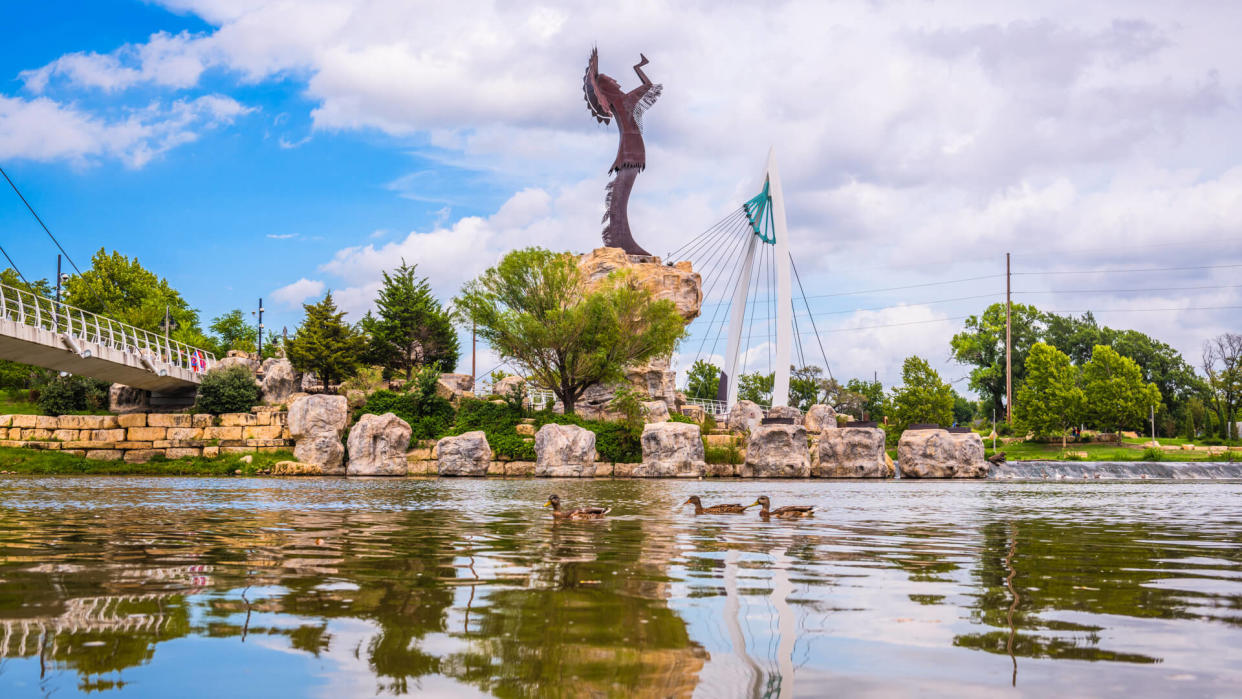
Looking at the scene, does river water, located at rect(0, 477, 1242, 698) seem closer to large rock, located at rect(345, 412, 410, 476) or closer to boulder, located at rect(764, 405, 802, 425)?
large rock, located at rect(345, 412, 410, 476)

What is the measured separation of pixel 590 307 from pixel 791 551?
120 feet

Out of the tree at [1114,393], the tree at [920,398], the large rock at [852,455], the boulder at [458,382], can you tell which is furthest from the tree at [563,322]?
the tree at [1114,393]

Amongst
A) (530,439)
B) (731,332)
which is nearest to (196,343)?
(530,439)

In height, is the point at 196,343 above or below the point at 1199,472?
above

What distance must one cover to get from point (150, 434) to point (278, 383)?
6.36 meters

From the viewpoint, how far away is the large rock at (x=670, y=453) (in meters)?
38.8

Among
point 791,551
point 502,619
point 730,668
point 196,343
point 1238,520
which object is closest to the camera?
point 730,668

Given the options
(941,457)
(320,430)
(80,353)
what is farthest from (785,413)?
(80,353)

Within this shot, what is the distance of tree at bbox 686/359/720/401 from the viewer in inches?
3413

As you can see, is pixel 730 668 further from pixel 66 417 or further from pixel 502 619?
pixel 66 417

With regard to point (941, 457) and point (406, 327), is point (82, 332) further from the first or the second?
point (941, 457)

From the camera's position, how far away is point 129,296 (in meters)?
65.2

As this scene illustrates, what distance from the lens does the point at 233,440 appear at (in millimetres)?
40438

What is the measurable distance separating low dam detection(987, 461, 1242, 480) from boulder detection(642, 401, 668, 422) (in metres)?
16.8
